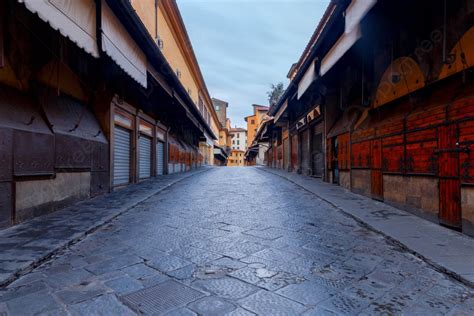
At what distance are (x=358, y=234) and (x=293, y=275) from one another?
1856 millimetres

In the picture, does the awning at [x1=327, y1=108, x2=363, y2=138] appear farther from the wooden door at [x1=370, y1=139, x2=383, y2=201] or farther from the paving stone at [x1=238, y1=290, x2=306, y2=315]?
the paving stone at [x1=238, y1=290, x2=306, y2=315]

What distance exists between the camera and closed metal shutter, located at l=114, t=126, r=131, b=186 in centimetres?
866

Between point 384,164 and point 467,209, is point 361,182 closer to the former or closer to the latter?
point 384,164

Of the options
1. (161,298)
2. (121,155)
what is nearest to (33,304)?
(161,298)

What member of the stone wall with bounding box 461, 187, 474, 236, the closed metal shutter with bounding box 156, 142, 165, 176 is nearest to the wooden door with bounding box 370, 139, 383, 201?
the stone wall with bounding box 461, 187, 474, 236

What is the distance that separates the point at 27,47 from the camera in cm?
489

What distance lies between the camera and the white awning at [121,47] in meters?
4.76

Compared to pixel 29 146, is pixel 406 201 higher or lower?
lower

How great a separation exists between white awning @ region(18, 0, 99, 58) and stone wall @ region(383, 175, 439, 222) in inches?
224

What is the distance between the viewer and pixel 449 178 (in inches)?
163

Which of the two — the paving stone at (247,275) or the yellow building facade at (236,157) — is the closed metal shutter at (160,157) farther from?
the yellow building facade at (236,157)

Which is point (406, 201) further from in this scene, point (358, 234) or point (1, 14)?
point (1, 14)

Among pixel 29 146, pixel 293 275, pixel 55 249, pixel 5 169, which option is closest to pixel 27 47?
pixel 29 146

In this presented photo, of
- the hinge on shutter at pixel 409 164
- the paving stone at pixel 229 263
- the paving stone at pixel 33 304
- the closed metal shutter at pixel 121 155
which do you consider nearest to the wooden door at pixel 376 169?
the hinge on shutter at pixel 409 164
